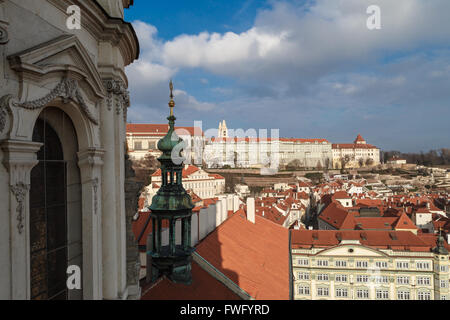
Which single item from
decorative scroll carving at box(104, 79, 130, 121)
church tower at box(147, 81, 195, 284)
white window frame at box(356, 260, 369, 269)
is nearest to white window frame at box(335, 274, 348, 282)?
white window frame at box(356, 260, 369, 269)

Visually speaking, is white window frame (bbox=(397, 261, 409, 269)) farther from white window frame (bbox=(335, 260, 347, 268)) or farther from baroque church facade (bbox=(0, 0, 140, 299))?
baroque church facade (bbox=(0, 0, 140, 299))

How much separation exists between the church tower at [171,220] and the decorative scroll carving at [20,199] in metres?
5.54

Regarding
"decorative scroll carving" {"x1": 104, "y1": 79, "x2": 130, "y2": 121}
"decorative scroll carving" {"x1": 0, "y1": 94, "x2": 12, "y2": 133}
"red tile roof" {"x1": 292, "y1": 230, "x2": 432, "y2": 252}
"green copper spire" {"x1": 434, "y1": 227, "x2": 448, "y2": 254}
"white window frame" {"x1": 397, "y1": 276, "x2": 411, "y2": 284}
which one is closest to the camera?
"decorative scroll carving" {"x1": 0, "y1": 94, "x2": 12, "y2": 133}

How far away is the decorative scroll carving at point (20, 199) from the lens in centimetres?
334

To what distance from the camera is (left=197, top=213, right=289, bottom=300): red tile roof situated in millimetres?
11414

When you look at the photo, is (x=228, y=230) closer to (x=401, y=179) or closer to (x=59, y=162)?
(x=59, y=162)

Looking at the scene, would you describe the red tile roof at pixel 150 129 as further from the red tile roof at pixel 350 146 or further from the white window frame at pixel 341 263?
the white window frame at pixel 341 263

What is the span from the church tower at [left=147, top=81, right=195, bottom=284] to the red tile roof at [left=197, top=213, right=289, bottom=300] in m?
2.40

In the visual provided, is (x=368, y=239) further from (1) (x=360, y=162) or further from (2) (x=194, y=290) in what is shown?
(1) (x=360, y=162)

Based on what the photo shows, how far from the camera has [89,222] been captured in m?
4.89

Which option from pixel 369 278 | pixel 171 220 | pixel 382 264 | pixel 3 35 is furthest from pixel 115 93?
pixel 382 264
